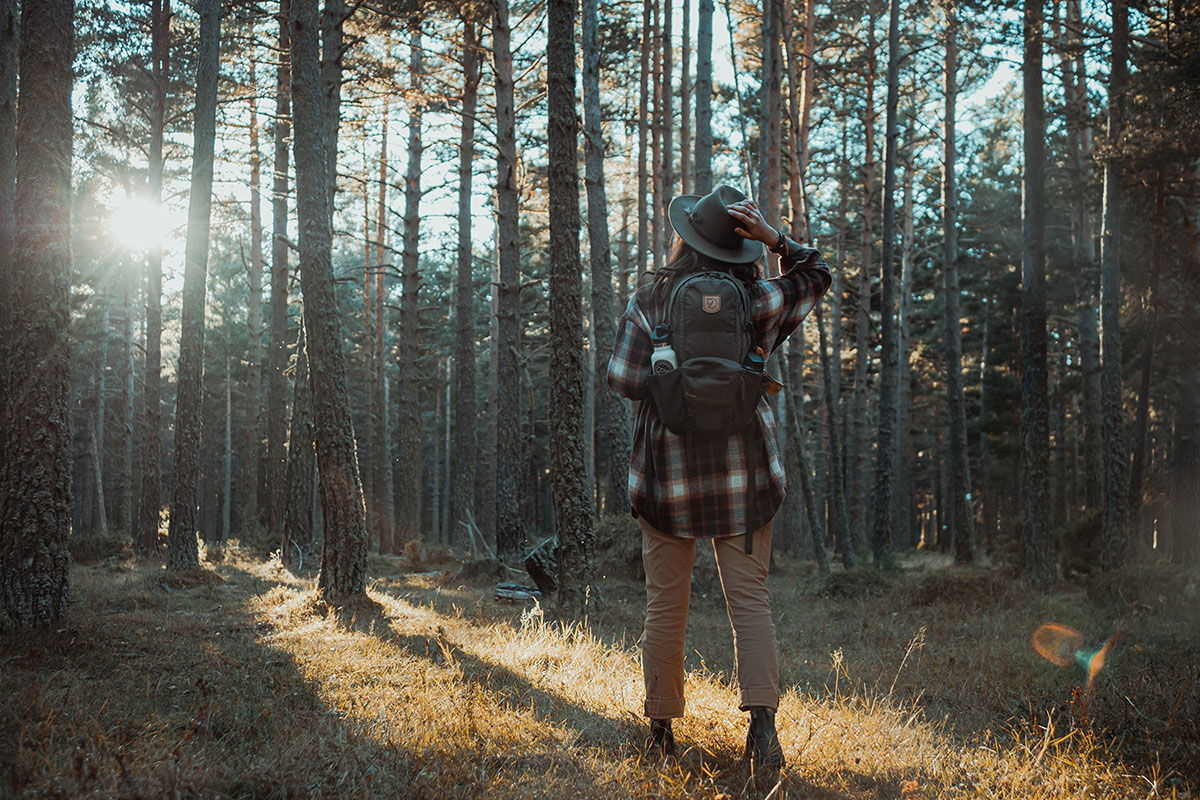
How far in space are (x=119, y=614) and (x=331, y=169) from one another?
7.87m

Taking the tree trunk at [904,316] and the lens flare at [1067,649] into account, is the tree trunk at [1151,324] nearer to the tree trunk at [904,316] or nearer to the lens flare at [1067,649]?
the lens flare at [1067,649]

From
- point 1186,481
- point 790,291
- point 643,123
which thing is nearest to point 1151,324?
point 1186,481

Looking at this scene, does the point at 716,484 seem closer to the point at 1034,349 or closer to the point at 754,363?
the point at 754,363

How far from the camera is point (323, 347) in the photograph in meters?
7.30

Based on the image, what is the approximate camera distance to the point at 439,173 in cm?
2170

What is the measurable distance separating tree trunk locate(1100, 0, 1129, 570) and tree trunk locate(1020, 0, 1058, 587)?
1.35 metres

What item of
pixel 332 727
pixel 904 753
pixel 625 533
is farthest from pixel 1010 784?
pixel 625 533

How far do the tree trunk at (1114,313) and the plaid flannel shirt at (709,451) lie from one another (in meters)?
9.39

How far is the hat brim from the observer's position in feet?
11.1

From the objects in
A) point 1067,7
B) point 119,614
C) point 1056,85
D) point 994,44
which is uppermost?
point 1067,7

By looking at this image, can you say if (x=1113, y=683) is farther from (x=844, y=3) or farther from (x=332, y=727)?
(x=844, y=3)

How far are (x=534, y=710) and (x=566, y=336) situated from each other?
385 cm

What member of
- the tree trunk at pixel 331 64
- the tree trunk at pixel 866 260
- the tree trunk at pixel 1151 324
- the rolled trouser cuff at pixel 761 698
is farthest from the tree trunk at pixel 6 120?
the tree trunk at pixel 1151 324

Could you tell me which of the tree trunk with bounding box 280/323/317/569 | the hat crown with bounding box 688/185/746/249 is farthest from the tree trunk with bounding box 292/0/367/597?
the tree trunk with bounding box 280/323/317/569
